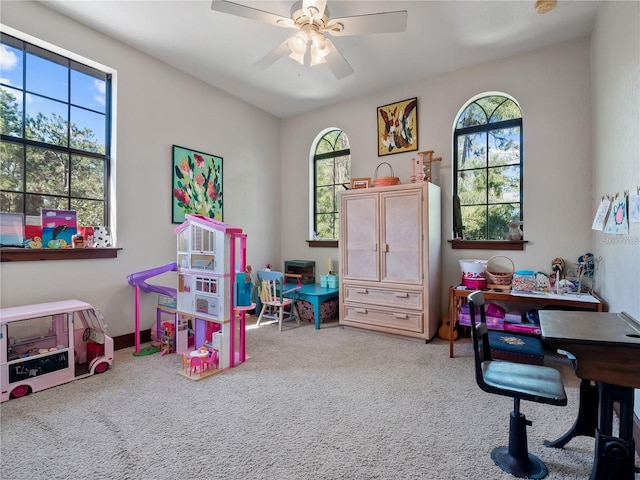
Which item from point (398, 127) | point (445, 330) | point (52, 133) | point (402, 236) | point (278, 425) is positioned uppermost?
point (398, 127)

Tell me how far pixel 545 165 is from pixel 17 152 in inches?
198

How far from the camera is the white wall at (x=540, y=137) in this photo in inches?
129

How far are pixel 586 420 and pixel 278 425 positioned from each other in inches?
68.4

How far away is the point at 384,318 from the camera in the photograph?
378 centimetres

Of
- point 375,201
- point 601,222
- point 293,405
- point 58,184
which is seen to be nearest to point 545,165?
point 601,222

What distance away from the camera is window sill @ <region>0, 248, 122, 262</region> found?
264 centimetres

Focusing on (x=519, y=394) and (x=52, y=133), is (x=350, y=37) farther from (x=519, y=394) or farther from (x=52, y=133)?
(x=519, y=394)

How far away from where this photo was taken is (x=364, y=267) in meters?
3.94

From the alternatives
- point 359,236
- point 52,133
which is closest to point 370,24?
point 359,236

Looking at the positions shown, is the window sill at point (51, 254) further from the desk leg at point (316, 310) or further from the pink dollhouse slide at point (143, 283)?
the desk leg at point (316, 310)

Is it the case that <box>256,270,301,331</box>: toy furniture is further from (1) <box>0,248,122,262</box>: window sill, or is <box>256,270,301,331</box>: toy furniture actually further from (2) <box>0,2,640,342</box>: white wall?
(1) <box>0,248,122,262</box>: window sill

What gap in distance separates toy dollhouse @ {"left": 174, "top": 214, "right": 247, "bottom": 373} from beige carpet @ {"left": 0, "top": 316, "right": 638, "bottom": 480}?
0.28 metres

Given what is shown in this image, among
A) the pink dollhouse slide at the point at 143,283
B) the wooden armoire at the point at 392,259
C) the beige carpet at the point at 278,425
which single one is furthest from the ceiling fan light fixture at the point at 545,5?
the pink dollhouse slide at the point at 143,283

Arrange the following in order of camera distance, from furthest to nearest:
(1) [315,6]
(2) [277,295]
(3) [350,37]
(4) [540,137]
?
(2) [277,295] → (4) [540,137] → (3) [350,37] → (1) [315,6]
